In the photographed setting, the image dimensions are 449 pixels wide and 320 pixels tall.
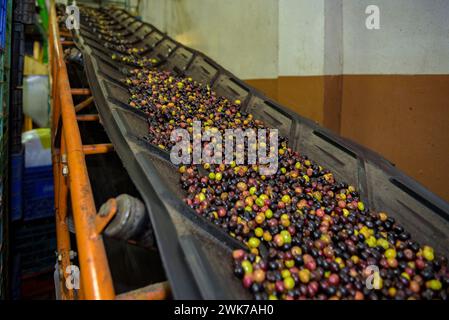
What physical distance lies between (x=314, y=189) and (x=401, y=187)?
→ 57 cm

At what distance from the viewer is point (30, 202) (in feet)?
14.2

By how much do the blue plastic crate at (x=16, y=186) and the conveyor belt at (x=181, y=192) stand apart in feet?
6.68

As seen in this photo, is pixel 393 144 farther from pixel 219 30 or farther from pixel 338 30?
pixel 219 30

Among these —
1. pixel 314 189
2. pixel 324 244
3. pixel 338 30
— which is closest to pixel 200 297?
pixel 324 244

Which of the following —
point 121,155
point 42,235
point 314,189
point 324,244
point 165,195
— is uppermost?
point 121,155

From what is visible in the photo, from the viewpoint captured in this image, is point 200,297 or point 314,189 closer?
point 200,297

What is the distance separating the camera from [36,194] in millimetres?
4387
